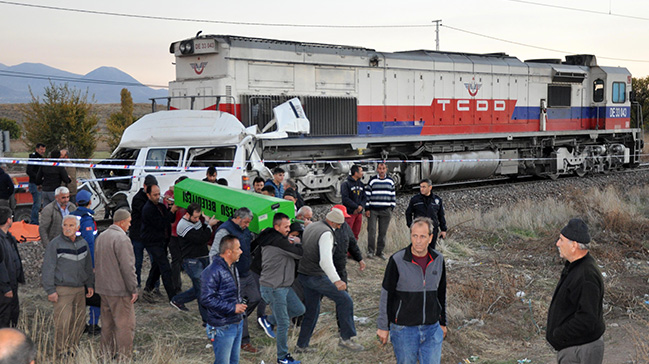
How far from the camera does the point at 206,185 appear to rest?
9031 mm

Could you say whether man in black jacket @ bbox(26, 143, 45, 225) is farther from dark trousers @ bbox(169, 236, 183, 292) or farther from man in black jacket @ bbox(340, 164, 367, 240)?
man in black jacket @ bbox(340, 164, 367, 240)

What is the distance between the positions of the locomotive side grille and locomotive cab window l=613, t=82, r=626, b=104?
13.7 metres

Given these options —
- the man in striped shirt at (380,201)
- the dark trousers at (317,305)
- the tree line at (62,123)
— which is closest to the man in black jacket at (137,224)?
the dark trousers at (317,305)

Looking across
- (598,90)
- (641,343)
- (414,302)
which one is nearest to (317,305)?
(414,302)

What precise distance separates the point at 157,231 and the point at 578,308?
5.66 meters

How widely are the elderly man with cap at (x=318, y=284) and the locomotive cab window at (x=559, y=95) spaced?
19.2m

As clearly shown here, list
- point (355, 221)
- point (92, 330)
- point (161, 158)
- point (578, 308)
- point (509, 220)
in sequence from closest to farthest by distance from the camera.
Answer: point (578, 308), point (92, 330), point (355, 221), point (161, 158), point (509, 220)

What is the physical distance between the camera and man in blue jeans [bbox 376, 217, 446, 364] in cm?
527

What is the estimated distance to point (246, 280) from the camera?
7.46m

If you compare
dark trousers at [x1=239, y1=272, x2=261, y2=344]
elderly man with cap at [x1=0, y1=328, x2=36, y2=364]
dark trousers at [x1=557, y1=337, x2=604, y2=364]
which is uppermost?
elderly man with cap at [x1=0, y1=328, x2=36, y2=364]

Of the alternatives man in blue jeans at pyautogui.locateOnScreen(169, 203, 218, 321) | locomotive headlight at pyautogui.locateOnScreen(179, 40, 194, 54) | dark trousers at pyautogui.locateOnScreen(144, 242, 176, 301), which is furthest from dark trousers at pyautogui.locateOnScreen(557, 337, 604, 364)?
locomotive headlight at pyautogui.locateOnScreen(179, 40, 194, 54)

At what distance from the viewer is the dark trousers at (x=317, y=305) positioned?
711 cm

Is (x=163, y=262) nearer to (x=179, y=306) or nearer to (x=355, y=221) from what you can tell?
(x=179, y=306)

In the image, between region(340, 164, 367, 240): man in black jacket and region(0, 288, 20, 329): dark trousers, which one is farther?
region(340, 164, 367, 240): man in black jacket
